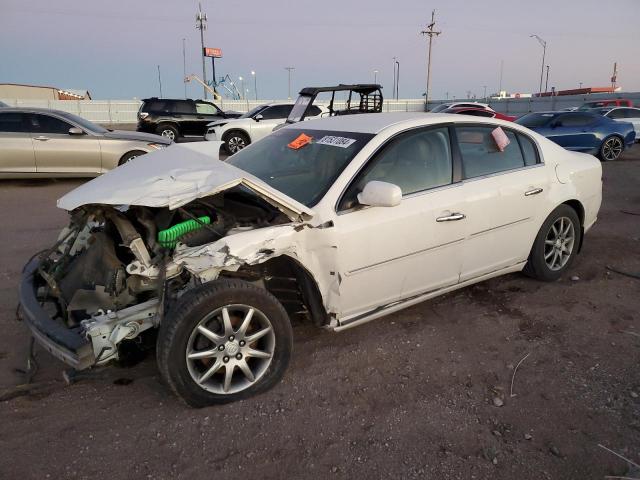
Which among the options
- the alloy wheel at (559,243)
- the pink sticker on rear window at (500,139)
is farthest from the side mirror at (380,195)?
the alloy wheel at (559,243)

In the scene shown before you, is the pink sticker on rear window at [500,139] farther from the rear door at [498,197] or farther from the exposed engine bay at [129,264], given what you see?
the exposed engine bay at [129,264]

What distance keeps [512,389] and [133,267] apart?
7.87ft

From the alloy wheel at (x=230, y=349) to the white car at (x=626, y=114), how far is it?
1808 cm

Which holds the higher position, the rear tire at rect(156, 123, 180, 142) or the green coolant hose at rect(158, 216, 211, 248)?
the rear tire at rect(156, 123, 180, 142)

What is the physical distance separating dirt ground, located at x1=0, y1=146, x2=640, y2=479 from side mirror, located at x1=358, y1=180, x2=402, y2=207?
1.11 m

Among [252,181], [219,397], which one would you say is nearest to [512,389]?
[219,397]

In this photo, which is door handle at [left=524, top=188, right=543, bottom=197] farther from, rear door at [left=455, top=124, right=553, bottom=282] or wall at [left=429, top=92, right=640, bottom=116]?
wall at [left=429, top=92, right=640, bottom=116]

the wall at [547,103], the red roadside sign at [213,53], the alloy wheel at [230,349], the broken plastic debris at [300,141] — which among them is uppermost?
the red roadside sign at [213,53]

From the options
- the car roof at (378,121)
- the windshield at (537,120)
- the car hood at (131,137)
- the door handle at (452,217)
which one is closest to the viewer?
the door handle at (452,217)

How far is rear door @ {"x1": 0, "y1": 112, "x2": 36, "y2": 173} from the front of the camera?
30.0ft

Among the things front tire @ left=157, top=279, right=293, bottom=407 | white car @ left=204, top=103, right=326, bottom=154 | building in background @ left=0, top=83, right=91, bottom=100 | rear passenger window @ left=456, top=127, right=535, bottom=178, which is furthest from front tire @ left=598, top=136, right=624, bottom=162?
building in background @ left=0, top=83, right=91, bottom=100

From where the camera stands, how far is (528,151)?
163 inches

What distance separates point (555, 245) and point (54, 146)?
912cm

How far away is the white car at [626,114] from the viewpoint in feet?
55.2
